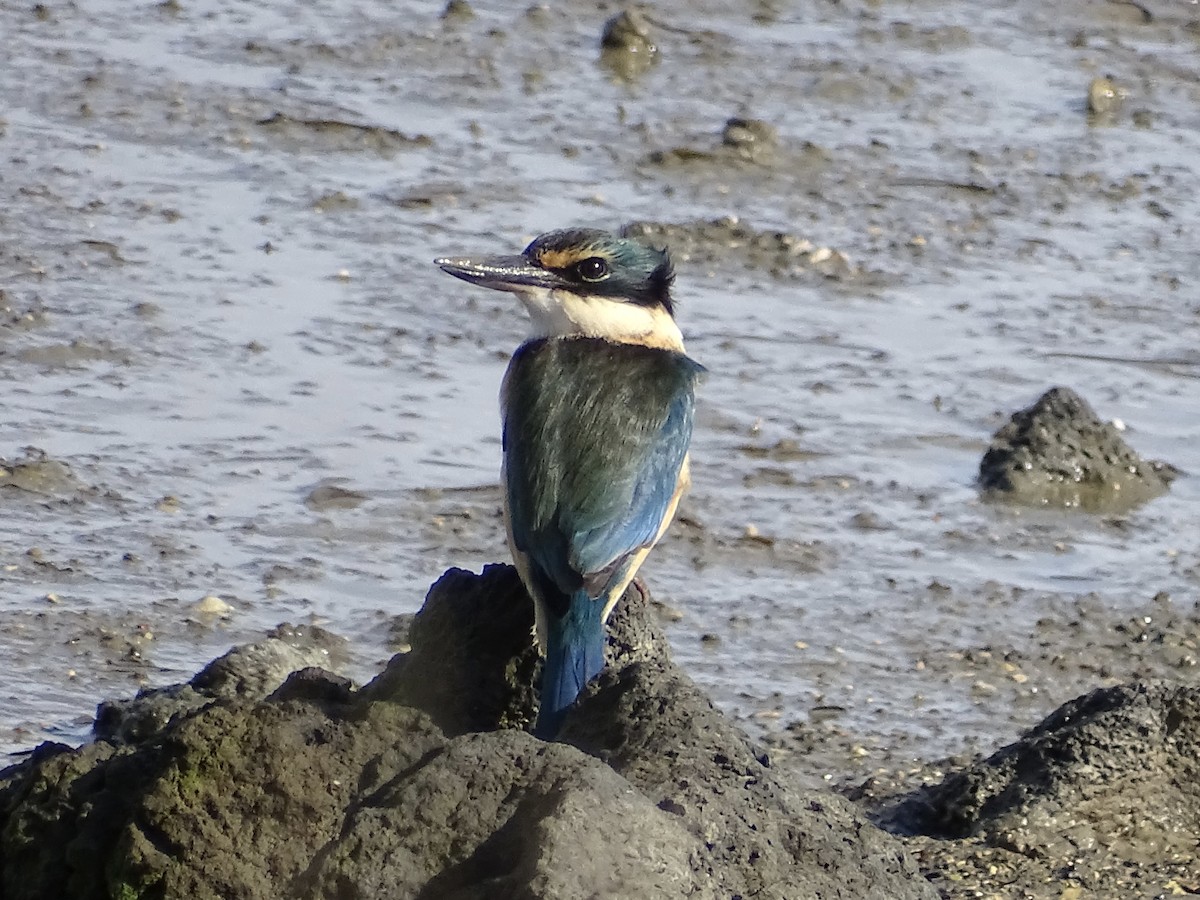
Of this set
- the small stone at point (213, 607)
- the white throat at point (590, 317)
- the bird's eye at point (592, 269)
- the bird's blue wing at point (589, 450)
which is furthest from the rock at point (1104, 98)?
the bird's blue wing at point (589, 450)

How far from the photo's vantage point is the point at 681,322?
9.51m

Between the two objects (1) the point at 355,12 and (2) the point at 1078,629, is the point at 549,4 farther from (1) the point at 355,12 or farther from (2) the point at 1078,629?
(2) the point at 1078,629

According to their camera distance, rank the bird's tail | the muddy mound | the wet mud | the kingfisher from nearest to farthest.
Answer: the muddy mound, the bird's tail, the kingfisher, the wet mud

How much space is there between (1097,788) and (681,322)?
172 inches

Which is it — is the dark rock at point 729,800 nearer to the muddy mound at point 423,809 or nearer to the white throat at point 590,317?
the muddy mound at point 423,809

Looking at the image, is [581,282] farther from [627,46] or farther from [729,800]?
[627,46]

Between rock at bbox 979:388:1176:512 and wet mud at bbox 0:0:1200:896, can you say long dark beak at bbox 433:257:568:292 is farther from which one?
rock at bbox 979:388:1176:512

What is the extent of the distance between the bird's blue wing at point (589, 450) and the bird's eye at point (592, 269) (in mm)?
227

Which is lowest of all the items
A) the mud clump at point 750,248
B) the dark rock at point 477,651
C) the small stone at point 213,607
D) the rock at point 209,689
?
the small stone at point 213,607

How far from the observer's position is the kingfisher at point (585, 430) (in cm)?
478

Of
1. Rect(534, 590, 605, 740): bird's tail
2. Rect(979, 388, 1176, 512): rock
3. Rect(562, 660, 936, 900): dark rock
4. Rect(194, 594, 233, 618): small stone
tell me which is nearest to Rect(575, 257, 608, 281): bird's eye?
Rect(534, 590, 605, 740): bird's tail

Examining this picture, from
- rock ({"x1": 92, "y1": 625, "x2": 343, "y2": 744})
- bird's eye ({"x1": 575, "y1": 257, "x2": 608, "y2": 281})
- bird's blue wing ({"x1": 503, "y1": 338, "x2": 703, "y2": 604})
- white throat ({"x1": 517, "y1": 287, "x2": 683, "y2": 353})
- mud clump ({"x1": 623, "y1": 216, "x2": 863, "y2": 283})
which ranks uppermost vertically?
bird's eye ({"x1": 575, "y1": 257, "x2": 608, "y2": 281})

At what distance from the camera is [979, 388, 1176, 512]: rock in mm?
8469

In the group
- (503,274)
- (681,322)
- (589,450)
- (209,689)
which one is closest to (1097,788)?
(589,450)
